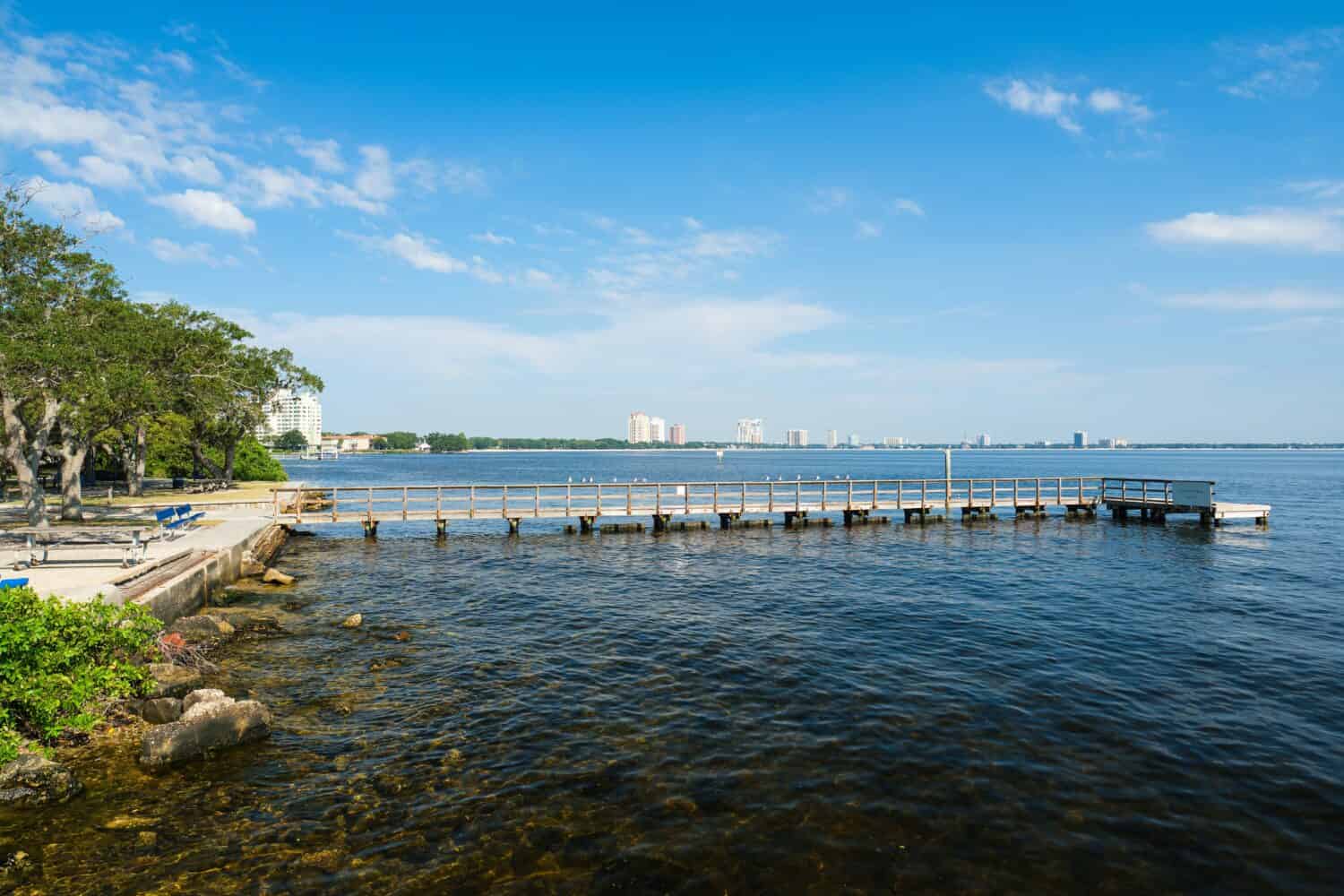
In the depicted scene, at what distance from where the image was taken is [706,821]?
7609 millimetres

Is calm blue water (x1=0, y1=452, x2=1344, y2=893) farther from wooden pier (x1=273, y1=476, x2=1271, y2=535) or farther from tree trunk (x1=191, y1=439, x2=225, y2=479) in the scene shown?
tree trunk (x1=191, y1=439, x2=225, y2=479)

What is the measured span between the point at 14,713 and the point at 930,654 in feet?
48.6

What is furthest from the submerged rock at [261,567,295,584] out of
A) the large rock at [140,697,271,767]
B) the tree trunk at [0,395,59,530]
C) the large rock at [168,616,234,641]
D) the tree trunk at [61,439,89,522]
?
the tree trunk at [61,439,89,522]

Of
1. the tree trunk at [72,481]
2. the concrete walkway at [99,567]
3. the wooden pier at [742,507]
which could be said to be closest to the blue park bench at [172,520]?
the concrete walkway at [99,567]

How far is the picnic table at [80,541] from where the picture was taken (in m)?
16.0

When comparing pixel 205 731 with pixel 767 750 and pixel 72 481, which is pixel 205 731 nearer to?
pixel 767 750

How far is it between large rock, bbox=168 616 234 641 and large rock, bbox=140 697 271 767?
Answer: 4723mm

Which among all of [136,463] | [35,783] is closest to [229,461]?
[136,463]

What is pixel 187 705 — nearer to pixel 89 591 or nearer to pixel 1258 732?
pixel 89 591

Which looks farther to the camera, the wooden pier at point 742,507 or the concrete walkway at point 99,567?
the wooden pier at point 742,507

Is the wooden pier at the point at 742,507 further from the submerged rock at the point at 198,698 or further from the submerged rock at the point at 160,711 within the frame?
the submerged rock at the point at 198,698

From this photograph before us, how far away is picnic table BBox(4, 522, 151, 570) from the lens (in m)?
16.0

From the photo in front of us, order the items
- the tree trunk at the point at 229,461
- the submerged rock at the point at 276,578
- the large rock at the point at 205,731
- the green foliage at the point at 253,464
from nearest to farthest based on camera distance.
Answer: the large rock at the point at 205,731
the submerged rock at the point at 276,578
the tree trunk at the point at 229,461
the green foliage at the point at 253,464

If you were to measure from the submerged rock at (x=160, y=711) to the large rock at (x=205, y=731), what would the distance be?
12.7 inches
